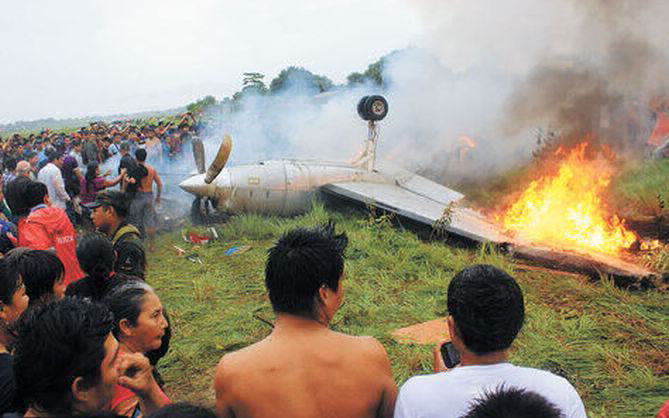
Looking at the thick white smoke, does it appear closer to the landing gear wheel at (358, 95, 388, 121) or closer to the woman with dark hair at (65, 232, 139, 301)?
the landing gear wheel at (358, 95, 388, 121)

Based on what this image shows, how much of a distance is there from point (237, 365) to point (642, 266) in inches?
284

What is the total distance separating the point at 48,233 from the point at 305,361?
3.98 m

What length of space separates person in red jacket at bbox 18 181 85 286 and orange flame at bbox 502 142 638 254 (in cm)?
729

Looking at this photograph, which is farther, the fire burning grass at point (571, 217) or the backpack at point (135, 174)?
the backpack at point (135, 174)

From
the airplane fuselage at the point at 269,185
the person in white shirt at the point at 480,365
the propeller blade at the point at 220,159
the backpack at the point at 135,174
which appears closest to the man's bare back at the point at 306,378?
the person in white shirt at the point at 480,365

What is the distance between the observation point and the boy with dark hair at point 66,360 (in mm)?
1837

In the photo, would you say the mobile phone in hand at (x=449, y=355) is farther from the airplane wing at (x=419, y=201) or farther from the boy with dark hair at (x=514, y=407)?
the airplane wing at (x=419, y=201)

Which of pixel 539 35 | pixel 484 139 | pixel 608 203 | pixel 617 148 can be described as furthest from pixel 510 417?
pixel 617 148

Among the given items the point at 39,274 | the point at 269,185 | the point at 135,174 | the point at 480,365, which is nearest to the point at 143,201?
the point at 135,174

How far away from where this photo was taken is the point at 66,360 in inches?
73.4

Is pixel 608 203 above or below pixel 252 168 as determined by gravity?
below

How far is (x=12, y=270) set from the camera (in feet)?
9.79

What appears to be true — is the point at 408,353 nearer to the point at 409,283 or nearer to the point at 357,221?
the point at 409,283

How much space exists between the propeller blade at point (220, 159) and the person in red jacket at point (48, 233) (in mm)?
4271
